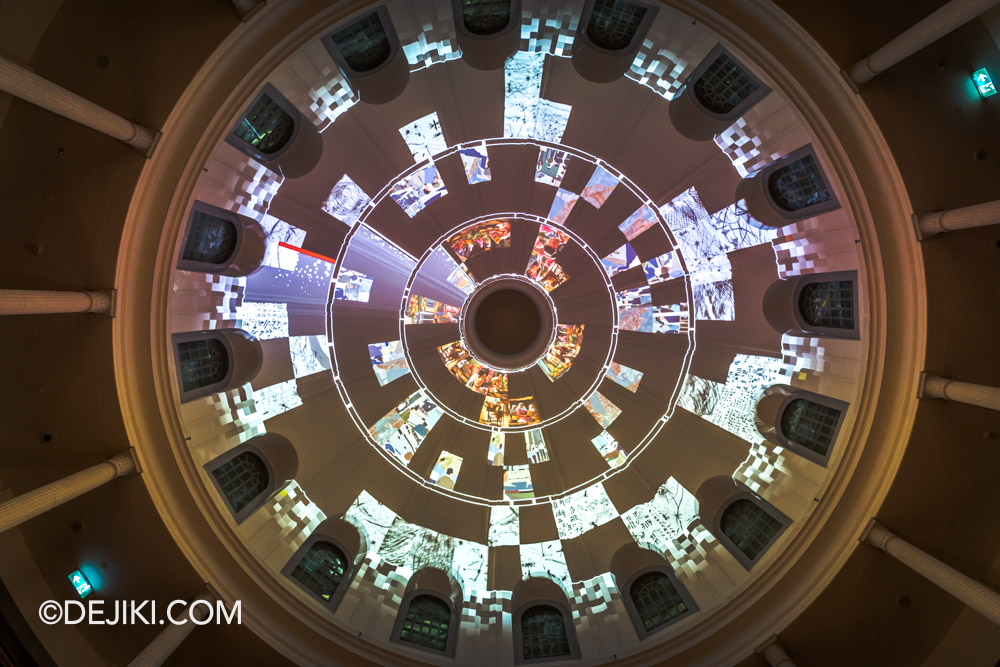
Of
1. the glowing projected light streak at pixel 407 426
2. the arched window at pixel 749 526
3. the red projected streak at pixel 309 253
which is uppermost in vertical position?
the red projected streak at pixel 309 253

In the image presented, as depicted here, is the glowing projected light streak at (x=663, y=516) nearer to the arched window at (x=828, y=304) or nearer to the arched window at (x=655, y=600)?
the arched window at (x=655, y=600)

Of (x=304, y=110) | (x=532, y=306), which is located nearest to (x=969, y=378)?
(x=532, y=306)

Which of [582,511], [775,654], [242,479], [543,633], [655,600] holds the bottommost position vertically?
[543,633]

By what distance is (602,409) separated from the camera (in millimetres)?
18203

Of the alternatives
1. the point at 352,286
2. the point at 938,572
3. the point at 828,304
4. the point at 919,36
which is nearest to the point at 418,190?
the point at 352,286

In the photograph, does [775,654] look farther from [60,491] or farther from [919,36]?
[60,491]

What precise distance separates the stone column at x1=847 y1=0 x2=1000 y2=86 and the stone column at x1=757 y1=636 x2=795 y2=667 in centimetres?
1098

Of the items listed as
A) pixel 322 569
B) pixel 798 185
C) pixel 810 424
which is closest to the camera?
pixel 798 185

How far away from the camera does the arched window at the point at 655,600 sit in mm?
14289

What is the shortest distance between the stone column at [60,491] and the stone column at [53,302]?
2.76 metres

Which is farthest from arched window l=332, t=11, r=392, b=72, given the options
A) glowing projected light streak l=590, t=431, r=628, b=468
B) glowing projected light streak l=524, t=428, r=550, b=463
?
glowing projected light streak l=590, t=431, r=628, b=468

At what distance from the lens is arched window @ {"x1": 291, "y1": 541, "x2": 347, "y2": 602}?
14220 mm

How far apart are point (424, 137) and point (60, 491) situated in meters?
A: 10.8

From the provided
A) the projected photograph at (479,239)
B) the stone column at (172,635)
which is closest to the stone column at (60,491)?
the stone column at (172,635)
